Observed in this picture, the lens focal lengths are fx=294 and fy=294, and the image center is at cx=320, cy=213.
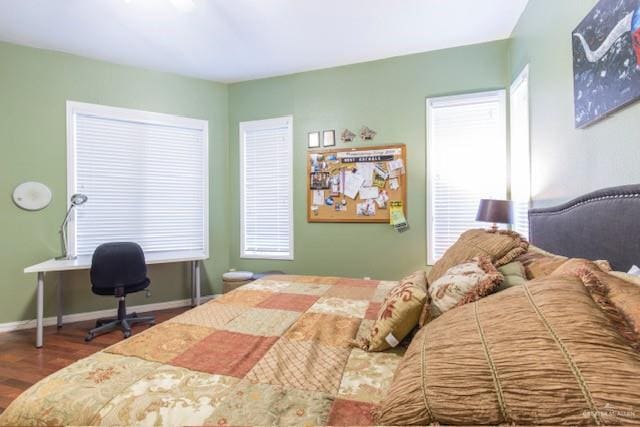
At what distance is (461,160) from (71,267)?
3.76 meters

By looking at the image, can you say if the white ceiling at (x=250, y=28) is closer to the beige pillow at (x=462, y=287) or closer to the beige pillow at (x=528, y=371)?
the beige pillow at (x=462, y=287)

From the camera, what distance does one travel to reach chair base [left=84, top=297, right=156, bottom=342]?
2625 mm

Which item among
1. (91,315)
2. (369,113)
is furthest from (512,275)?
(91,315)

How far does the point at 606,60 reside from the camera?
4.26 feet

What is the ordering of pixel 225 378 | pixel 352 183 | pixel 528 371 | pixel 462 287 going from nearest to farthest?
pixel 528 371
pixel 225 378
pixel 462 287
pixel 352 183

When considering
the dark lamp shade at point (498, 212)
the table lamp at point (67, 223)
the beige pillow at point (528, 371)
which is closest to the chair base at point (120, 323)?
the table lamp at point (67, 223)

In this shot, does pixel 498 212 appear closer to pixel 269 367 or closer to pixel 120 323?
pixel 269 367

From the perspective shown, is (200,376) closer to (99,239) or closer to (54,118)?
(99,239)

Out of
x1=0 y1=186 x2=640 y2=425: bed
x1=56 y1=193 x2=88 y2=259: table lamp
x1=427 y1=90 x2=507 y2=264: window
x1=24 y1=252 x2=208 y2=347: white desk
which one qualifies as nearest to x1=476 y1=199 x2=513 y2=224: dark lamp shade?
x1=427 y1=90 x2=507 y2=264: window

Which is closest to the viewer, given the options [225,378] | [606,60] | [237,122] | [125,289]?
[225,378]

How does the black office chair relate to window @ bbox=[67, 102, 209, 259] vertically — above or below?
below

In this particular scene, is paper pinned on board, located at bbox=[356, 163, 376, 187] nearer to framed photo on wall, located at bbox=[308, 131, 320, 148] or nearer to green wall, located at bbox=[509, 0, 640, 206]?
framed photo on wall, located at bbox=[308, 131, 320, 148]

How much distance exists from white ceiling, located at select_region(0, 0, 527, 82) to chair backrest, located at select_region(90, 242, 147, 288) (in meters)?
1.96

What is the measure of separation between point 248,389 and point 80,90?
367 cm
